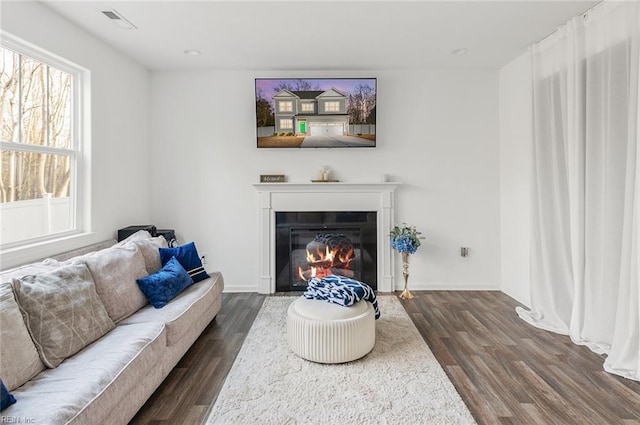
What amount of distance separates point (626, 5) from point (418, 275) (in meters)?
3.05

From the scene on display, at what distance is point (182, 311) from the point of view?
244cm

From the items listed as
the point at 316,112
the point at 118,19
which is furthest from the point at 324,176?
the point at 118,19

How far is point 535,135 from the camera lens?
3.24 meters

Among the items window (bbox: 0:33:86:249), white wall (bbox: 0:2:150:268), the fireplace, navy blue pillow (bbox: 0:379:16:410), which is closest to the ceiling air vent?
white wall (bbox: 0:2:150:268)

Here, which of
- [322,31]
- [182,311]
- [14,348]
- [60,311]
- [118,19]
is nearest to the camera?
[14,348]

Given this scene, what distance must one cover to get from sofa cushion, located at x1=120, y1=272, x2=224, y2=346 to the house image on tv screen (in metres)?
2.03

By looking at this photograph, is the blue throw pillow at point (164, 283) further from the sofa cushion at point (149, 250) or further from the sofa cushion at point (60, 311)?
the sofa cushion at point (60, 311)

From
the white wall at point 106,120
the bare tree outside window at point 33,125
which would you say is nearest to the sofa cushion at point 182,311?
the white wall at point 106,120

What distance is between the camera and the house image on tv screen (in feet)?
13.0

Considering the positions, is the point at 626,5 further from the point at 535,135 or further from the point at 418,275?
the point at 418,275

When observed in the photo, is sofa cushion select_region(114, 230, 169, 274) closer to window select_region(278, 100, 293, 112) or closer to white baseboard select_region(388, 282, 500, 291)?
window select_region(278, 100, 293, 112)

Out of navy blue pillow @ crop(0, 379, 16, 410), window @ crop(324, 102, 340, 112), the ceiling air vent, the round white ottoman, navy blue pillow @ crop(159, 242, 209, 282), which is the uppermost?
the ceiling air vent

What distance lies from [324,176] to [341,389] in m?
2.52

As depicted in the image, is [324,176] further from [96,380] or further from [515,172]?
[96,380]
